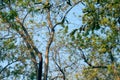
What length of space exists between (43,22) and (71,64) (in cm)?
862

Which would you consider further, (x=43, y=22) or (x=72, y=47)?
(x=72, y=47)

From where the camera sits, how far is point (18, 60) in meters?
29.5

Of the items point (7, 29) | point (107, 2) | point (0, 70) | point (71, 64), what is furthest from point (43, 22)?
point (107, 2)

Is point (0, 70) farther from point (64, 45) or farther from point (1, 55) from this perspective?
point (64, 45)

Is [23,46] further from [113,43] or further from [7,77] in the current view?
[113,43]

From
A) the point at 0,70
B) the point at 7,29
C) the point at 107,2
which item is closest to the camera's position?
the point at 107,2

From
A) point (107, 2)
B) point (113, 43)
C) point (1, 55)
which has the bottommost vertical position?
point (1, 55)

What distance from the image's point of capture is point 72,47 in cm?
3322

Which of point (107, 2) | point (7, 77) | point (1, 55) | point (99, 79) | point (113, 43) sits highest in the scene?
point (107, 2)

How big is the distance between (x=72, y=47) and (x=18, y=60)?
6.16 m

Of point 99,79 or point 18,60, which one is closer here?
point 18,60

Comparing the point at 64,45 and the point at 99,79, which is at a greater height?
the point at 64,45

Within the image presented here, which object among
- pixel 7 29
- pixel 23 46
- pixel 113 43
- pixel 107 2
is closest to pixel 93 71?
pixel 23 46

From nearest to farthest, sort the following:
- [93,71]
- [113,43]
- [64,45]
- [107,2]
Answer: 1. [107,2]
2. [113,43]
3. [93,71]
4. [64,45]
